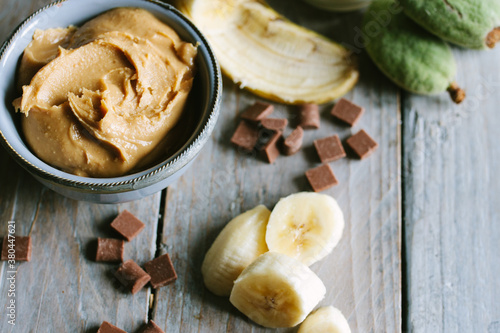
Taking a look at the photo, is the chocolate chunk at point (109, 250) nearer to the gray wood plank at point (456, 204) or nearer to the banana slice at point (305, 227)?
the banana slice at point (305, 227)

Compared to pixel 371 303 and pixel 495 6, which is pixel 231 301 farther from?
pixel 495 6

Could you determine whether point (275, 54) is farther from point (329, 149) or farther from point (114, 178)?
point (114, 178)

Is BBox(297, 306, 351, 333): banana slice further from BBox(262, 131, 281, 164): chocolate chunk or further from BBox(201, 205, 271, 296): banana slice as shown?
BBox(262, 131, 281, 164): chocolate chunk

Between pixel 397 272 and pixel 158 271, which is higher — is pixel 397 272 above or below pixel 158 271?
above

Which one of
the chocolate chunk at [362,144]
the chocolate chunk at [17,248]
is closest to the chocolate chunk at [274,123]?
the chocolate chunk at [362,144]

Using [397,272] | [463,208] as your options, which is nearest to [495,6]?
[463,208]


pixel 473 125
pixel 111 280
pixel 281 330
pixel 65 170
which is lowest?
pixel 111 280

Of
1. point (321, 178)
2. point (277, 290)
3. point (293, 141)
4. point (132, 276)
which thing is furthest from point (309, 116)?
point (132, 276)
